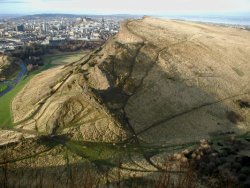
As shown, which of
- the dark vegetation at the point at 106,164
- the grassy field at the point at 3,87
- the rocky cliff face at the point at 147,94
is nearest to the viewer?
the dark vegetation at the point at 106,164

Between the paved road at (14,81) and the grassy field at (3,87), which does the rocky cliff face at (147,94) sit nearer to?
the paved road at (14,81)

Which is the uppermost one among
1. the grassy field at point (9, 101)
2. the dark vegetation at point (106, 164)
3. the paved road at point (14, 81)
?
the dark vegetation at point (106, 164)

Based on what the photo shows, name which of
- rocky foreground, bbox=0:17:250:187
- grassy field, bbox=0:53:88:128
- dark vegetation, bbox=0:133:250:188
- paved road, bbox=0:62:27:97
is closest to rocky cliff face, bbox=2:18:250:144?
rocky foreground, bbox=0:17:250:187

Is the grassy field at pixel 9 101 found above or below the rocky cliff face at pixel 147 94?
below

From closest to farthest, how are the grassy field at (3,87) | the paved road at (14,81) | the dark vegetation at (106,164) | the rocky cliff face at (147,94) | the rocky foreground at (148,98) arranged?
the dark vegetation at (106,164), the rocky foreground at (148,98), the rocky cliff face at (147,94), the paved road at (14,81), the grassy field at (3,87)

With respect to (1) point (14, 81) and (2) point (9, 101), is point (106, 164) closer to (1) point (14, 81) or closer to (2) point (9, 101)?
(2) point (9, 101)

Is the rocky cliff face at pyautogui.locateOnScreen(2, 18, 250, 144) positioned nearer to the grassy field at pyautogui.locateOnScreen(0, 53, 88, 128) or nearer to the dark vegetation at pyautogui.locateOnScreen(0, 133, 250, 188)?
the grassy field at pyautogui.locateOnScreen(0, 53, 88, 128)

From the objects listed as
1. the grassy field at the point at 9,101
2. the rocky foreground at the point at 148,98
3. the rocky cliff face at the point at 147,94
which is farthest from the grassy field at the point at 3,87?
the rocky foreground at the point at 148,98

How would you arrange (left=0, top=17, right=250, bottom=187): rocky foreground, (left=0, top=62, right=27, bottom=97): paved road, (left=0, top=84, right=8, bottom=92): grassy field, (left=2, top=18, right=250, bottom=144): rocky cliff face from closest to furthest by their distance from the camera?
1. (left=0, top=17, right=250, bottom=187): rocky foreground
2. (left=2, top=18, right=250, bottom=144): rocky cliff face
3. (left=0, top=62, right=27, bottom=97): paved road
4. (left=0, top=84, right=8, bottom=92): grassy field
